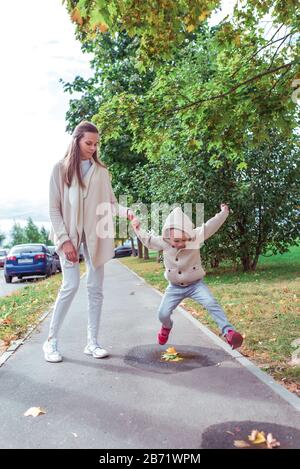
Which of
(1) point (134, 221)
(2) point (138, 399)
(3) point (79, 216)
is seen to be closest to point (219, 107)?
(1) point (134, 221)

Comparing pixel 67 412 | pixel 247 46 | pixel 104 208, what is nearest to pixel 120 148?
pixel 247 46

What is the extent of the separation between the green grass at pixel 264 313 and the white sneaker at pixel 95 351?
4.74 ft

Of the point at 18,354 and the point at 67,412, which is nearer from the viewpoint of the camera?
the point at 67,412

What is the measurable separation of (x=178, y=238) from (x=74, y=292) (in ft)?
3.82

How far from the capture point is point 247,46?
803 cm

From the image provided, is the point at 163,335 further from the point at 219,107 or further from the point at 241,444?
the point at 219,107

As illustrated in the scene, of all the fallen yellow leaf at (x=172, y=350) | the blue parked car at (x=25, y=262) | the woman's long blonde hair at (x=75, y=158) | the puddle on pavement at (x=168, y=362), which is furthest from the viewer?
the blue parked car at (x=25, y=262)

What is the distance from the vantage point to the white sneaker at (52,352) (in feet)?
15.3

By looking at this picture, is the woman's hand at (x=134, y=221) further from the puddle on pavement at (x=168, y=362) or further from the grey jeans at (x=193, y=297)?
the puddle on pavement at (x=168, y=362)

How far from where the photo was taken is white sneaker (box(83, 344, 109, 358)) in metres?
4.79

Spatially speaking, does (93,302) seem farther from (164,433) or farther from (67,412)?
(164,433)

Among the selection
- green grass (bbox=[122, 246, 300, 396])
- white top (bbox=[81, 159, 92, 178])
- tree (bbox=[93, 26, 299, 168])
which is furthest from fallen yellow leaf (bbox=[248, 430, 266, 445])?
tree (bbox=[93, 26, 299, 168])

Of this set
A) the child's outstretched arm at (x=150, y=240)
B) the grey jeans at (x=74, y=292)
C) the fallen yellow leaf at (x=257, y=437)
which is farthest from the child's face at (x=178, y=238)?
the fallen yellow leaf at (x=257, y=437)

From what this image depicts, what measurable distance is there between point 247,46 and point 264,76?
2.26 feet
